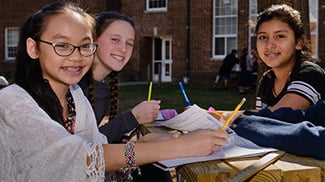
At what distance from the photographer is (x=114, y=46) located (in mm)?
2613

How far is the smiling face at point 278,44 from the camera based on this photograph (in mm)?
2355

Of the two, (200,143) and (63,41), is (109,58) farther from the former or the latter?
(200,143)

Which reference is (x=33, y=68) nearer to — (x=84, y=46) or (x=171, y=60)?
(x=84, y=46)

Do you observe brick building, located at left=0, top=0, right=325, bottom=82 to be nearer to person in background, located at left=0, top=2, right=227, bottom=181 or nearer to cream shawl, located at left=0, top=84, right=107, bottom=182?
person in background, located at left=0, top=2, right=227, bottom=181

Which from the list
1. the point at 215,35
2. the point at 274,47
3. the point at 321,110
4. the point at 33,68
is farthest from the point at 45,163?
the point at 215,35

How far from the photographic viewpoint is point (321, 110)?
5.54ft

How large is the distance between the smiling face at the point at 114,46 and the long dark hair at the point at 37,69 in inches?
33.3

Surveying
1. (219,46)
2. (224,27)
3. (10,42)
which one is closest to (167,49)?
(219,46)

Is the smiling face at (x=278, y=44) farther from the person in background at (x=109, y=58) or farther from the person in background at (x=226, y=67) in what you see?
the person in background at (x=226, y=67)

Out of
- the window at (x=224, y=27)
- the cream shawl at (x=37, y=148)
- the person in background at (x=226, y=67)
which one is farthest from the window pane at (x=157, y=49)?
the cream shawl at (x=37, y=148)

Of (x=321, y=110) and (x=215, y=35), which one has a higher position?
(x=215, y=35)

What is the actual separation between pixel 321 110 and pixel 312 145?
0.32m

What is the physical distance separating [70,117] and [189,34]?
15.2 metres

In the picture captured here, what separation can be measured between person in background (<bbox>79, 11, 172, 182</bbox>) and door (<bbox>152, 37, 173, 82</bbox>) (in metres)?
14.9
